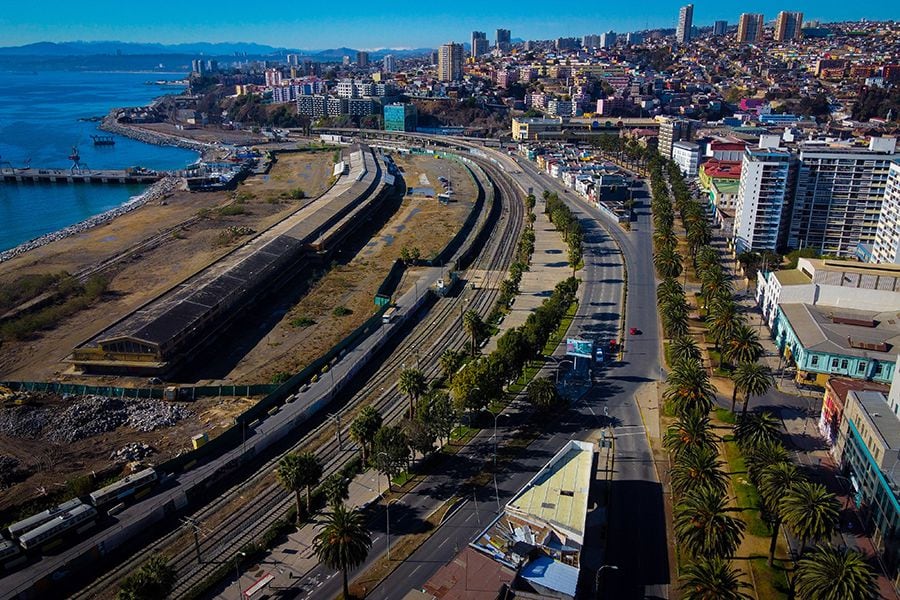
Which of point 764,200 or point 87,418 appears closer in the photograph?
point 87,418

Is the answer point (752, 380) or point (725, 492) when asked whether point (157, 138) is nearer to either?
point (752, 380)

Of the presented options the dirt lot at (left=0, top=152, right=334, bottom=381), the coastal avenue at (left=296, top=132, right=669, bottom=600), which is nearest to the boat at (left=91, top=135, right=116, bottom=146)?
the dirt lot at (left=0, top=152, right=334, bottom=381)

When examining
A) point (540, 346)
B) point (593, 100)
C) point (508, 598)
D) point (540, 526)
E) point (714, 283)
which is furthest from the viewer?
point (593, 100)

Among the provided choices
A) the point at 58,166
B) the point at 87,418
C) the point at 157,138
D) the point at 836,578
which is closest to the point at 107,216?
the point at 58,166

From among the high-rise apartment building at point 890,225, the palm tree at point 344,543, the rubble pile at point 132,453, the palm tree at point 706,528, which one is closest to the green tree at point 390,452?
the palm tree at point 344,543

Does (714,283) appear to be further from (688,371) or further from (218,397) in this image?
(218,397)

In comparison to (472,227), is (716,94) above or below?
above

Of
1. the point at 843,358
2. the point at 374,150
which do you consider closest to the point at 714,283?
the point at 843,358

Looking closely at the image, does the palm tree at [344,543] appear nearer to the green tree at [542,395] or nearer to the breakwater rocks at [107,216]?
the green tree at [542,395]
